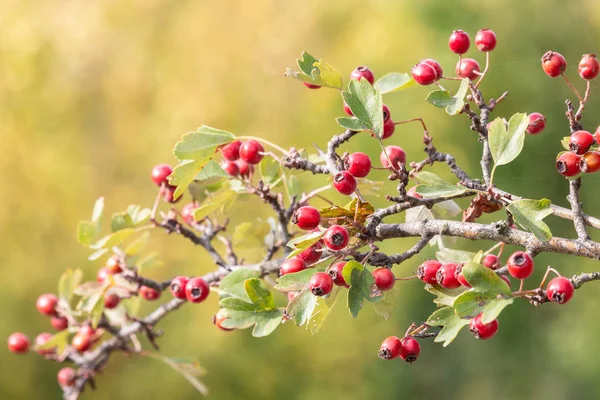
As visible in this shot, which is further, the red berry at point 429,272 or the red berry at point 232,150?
the red berry at point 232,150

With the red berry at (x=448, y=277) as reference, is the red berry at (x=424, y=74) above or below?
above

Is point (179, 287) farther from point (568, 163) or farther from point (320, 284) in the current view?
point (568, 163)

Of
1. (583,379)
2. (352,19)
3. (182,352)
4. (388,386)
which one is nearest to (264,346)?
(182,352)

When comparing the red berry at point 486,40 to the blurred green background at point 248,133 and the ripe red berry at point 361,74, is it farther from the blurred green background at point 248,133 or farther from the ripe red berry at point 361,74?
the blurred green background at point 248,133

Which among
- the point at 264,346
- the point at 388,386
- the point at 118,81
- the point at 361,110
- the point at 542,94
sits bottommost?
the point at 388,386

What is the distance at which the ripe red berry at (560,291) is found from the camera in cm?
58

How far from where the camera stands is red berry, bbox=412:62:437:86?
691 millimetres

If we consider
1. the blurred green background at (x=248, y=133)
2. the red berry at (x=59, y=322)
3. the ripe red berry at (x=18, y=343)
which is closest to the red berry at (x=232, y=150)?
the red berry at (x=59, y=322)

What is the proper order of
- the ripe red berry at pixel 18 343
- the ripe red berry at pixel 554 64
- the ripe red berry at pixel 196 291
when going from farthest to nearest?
the ripe red berry at pixel 18 343 < the ripe red berry at pixel 196 291 < the ripe red berry at pixel 554 64

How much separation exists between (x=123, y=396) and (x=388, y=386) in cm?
111

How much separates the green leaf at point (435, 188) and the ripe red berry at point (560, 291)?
0.34 ft

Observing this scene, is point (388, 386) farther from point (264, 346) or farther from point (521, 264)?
point (521, 264)

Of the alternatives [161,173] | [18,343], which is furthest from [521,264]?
A: [18,343]

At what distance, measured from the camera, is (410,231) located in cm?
67
